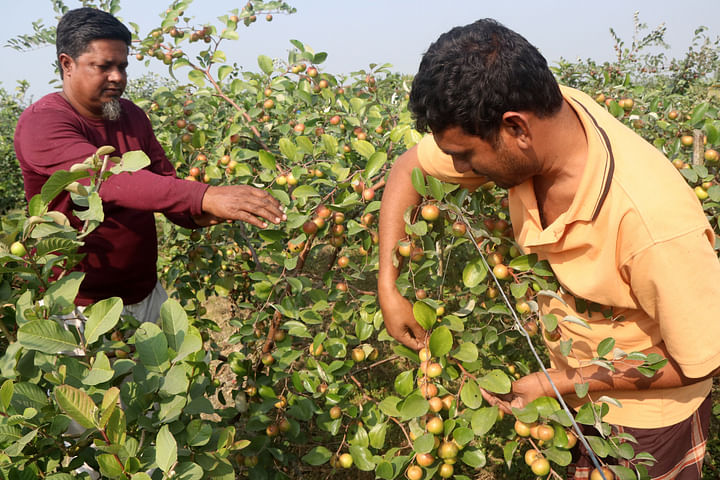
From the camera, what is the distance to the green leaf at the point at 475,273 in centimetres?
141

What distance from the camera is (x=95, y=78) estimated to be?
6.80 feet

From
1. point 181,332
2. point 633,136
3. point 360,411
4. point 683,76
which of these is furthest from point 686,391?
point 683,76

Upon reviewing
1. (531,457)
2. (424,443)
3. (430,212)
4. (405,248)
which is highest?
(430,212)

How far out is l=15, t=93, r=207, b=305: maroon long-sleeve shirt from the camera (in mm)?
1620

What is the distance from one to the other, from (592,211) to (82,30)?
84.4 inches

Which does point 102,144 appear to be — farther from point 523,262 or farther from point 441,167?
point 523,262

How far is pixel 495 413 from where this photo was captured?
1248mm

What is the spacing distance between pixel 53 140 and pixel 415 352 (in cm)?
153

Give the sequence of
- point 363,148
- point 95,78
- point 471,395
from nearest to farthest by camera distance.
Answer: point 471,395
point 363,148
point 95,78

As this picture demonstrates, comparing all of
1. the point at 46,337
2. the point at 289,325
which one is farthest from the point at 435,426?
the point at 46,337

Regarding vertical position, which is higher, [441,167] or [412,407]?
[441,167]

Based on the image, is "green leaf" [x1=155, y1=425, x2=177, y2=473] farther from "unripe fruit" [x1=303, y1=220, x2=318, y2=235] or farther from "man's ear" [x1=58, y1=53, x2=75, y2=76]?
"man's ear" [x1=58, y1=53, x2=75, y2=76]

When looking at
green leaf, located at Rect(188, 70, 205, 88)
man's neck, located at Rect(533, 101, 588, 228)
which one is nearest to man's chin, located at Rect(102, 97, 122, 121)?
green leaf, located at Rect(188, 70, 205, 88)

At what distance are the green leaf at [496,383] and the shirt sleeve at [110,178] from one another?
1.03m
